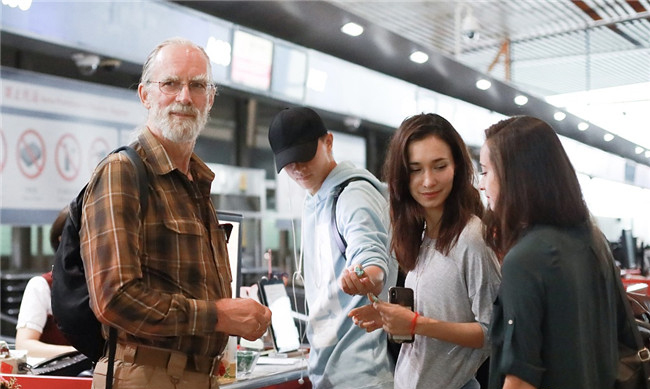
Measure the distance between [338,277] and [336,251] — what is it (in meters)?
0.08

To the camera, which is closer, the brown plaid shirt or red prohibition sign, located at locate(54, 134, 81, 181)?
the brown plaid shirt

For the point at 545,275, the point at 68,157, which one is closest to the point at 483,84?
the point at 68,157

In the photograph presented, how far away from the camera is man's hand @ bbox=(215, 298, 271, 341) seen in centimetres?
144

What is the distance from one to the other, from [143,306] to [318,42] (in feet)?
14.8

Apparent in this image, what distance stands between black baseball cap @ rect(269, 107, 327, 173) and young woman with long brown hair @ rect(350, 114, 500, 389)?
282 mm

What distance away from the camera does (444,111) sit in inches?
312

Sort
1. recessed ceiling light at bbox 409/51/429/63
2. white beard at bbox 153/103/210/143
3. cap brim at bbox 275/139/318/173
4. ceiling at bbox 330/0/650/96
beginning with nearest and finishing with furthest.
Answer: white beard at bbox 153/103/210/143, cap brim at bbox 275/139/318/173, recessed ceiling light at bbox 409/51/429/63, ceiling at bbox 330/0/650/96

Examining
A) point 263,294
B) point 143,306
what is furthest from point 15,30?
point 143,306

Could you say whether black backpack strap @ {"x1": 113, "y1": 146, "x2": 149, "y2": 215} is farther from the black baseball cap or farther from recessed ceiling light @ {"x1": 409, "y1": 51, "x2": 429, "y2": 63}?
recessed ceiling light @ {"x1": 409, "y1": 51, "x2": 429, "y2": 63}

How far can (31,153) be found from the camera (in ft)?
14.5

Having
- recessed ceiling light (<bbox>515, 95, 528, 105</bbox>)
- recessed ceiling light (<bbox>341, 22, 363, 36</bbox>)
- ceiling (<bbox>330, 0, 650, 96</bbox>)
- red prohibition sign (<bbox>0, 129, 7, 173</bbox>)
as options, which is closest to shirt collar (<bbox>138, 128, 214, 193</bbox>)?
red prohibition sign (<bbox>0, 129, 7, 173</bbox>)

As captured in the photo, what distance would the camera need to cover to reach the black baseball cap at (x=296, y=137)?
82.1 inches

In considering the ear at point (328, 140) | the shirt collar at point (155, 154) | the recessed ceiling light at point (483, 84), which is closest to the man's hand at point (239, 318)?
the shirt collar at point (155, 154)

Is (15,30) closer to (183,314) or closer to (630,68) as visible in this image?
(183,314)
